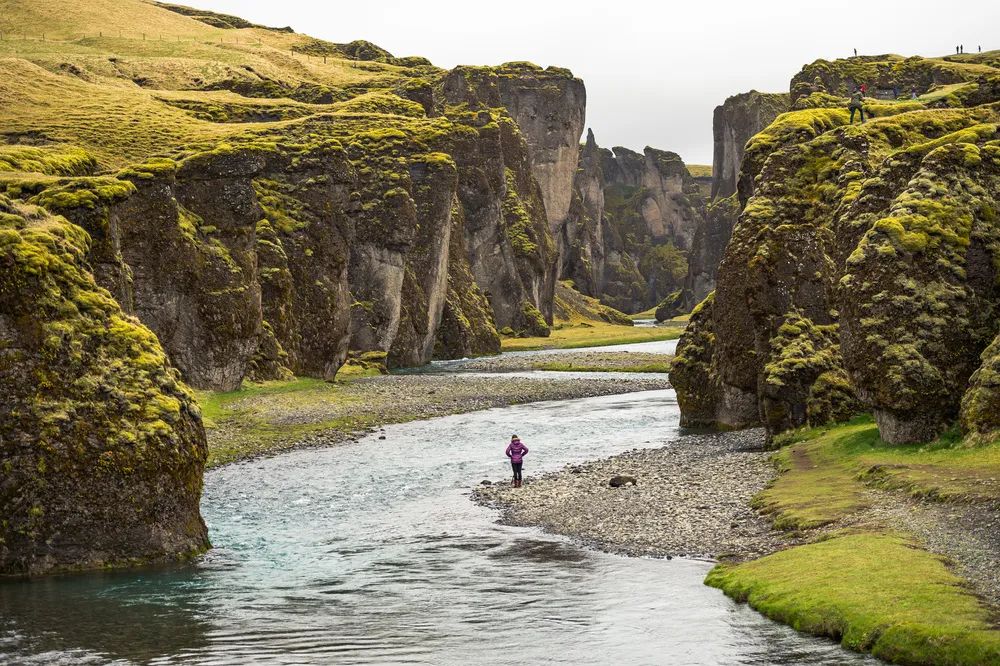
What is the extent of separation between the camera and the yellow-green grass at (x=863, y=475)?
115ft

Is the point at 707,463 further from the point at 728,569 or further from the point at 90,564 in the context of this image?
the point at 90,564

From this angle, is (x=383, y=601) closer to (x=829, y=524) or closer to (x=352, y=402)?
(x=829, y=524)

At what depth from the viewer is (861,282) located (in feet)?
152

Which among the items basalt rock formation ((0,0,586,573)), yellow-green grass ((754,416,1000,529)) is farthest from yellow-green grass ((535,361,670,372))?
yellow-green grass ((754,416,1000,529))

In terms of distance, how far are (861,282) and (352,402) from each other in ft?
151

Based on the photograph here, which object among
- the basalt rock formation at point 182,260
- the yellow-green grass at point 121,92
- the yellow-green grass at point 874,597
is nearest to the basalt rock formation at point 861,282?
the yellow-green grass at point 874,597

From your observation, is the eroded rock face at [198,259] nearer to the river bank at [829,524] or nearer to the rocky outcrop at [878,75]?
the river bank at [829,524]

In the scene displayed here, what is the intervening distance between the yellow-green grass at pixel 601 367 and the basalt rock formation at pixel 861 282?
49.5m

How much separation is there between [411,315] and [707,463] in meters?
85.6

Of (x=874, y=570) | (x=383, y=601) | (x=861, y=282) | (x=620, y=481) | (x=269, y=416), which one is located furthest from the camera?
(x=269, y=416)

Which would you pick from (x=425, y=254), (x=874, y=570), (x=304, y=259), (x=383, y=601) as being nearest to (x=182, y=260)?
(x=304, y=259)

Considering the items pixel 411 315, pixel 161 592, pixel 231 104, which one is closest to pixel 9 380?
pixel 161 592

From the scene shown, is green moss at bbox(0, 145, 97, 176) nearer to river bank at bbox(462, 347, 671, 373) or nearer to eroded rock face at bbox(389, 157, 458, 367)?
river bank at bbox(462, 347, 671, 373)

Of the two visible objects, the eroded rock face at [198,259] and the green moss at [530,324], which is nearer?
the eroded rock face at [198,259]
